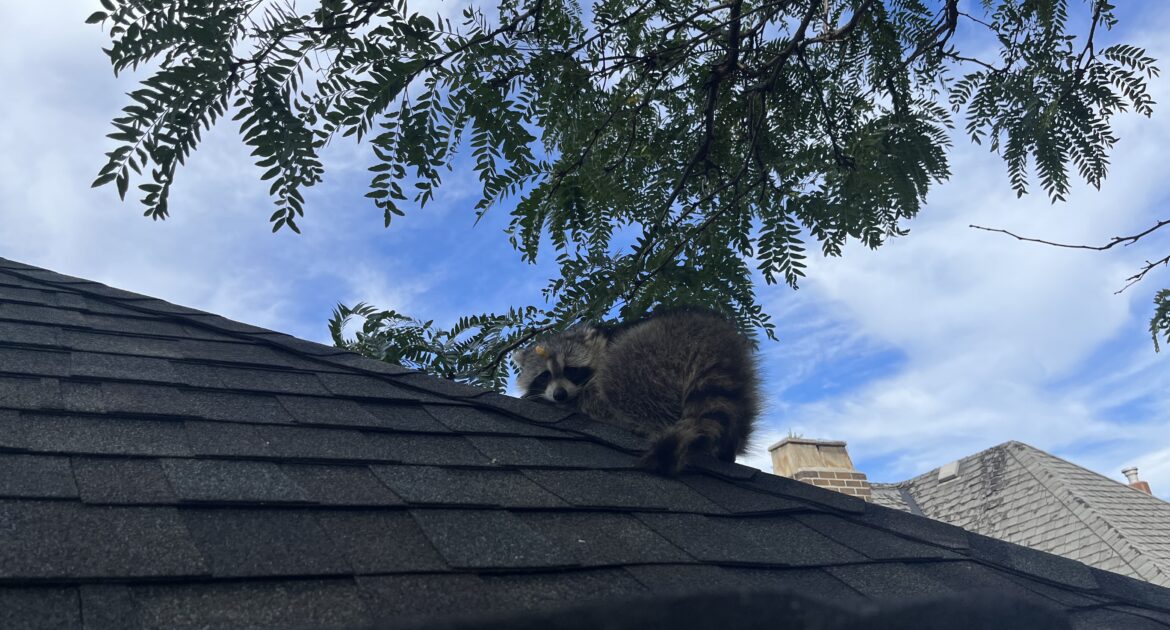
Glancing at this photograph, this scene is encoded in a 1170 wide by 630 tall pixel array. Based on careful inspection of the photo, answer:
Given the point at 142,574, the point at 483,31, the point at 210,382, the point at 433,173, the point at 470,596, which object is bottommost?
the point at 470,596

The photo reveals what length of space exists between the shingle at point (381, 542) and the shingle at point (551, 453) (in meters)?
0.61

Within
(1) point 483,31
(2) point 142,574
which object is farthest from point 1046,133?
(2) point 142,574

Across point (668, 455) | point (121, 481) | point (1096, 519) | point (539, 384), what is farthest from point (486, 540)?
point (1096, 519)

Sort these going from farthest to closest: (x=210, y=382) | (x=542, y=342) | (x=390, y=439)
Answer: (x=542, y=342), (x=210, y=382), (x=390, y=439)

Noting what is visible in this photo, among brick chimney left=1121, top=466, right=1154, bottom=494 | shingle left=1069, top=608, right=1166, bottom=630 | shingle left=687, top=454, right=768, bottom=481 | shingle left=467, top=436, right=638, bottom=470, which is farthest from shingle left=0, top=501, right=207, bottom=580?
brick chimney left=1121, top=466, right=1154, bottom=494

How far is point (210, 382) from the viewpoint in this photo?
2.60m

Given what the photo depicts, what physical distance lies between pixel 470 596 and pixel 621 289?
2296 mm

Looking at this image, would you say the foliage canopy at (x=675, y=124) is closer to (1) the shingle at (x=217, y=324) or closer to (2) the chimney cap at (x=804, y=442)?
(1) the shingle at (x=217, y=324)

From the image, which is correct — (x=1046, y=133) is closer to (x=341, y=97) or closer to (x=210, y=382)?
(x=341, y=97)

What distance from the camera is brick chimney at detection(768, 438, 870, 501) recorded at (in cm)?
1092

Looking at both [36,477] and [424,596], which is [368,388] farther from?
[424,596]

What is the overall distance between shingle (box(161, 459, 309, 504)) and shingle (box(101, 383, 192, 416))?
37 centimetres

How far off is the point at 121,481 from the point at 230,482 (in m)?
0.22

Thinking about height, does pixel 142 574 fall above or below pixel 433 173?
below
